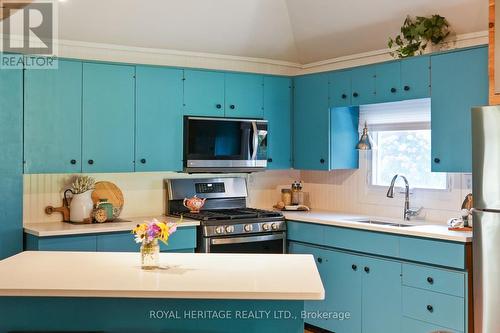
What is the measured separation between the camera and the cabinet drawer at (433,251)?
3916 mm

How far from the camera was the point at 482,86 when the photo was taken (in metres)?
4.06

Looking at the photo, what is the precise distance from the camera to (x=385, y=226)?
445 cm

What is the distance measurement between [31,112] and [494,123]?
123 inches

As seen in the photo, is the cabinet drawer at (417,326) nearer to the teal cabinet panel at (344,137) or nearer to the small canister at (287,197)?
the teal cabinet panel at (344,137)

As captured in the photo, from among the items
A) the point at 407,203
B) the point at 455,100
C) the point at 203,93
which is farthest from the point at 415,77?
the point at 203,93

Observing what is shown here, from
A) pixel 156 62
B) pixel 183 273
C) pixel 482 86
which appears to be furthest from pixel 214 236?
pixel 482 86

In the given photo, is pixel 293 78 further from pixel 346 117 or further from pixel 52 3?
pixel 52 3

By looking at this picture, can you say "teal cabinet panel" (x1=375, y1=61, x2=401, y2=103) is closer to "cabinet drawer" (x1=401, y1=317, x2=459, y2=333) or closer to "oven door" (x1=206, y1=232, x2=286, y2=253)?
"oven door" (x1=206, y1=232, x2=286, y2=253)

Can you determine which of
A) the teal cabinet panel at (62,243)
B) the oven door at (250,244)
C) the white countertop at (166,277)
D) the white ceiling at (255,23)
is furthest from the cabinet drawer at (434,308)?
the teal cabinet panel at (62,243)

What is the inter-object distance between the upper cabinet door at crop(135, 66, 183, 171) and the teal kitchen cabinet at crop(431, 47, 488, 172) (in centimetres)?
204

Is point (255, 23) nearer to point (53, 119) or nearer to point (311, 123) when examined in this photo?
point (311, 123)

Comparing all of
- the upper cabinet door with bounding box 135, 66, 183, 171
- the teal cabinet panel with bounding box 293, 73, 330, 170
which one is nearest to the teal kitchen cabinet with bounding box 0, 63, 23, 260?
the upper cabinet door with bounding box 135, 66, 183, 171

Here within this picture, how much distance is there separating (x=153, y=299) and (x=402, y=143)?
3.02 m

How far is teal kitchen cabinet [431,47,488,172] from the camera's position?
13.4 ft
